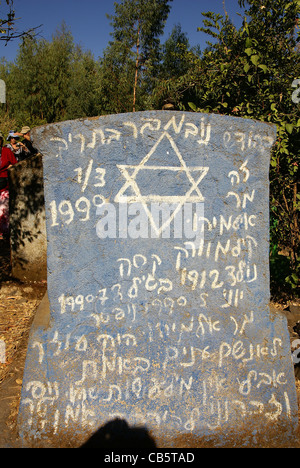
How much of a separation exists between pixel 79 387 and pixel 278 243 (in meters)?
3.10

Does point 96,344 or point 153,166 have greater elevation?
point 153,166

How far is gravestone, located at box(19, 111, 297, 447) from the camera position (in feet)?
7.89

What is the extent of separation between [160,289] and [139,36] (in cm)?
1818

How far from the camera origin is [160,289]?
2.49 metres

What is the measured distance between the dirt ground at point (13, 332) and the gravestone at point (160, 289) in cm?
25

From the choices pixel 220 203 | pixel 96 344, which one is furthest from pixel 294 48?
pixel 96 344

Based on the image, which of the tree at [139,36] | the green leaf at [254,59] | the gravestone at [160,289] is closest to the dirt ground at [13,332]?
the gravestone at [160,289]

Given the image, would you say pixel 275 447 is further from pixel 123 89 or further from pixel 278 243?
pixel 123 89

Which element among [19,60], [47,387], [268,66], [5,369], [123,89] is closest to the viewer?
[47,387]

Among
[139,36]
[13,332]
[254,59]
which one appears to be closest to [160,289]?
[13,332]

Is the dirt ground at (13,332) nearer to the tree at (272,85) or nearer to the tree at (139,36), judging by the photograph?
the tree at (272,85)

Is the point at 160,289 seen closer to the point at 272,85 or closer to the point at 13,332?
the point at 13,332

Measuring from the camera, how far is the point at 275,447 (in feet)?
8.06

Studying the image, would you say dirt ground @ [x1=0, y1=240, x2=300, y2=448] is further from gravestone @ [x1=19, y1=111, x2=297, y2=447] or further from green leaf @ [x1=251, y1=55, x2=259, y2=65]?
green leaf @ [x1=251, y1=55, x2=259, y2=65]
